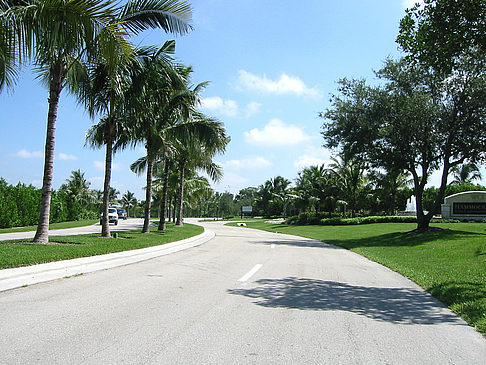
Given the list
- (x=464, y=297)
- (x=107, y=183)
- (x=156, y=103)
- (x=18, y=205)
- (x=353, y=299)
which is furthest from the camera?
(x=18, y=205)

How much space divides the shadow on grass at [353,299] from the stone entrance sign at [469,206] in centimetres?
3809

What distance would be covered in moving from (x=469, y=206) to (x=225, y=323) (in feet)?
141

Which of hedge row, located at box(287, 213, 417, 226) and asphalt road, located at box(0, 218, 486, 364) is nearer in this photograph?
asphalt road, located at box(0, 218, 486, 364)

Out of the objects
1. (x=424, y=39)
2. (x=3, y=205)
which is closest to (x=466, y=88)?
(x=424, y=39)

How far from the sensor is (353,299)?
7.30 metres

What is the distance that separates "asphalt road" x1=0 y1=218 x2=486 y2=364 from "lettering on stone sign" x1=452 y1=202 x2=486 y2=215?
124 feet

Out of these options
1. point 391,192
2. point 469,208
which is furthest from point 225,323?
point 391,192

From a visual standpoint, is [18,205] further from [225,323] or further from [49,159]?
[225,323]

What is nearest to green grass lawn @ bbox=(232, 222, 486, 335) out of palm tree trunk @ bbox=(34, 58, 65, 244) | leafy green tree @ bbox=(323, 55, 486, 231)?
leafy green tree @ bbox=(323, 55, 486, 231)

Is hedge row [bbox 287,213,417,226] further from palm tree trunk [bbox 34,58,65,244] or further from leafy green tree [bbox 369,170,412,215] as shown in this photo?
palm tree trunk [bbox 34,58,65,244]

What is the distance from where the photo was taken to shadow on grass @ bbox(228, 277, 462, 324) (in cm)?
626

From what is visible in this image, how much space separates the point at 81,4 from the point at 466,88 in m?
20.0

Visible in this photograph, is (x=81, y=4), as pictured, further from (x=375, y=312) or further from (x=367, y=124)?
(x=367, y=124)

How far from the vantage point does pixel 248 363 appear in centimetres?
398
